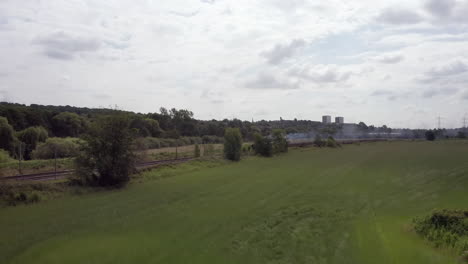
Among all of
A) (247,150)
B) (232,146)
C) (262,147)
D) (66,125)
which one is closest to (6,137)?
(66,125)

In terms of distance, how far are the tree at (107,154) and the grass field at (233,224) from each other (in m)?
1.47

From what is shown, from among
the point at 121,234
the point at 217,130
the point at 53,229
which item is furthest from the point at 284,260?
the point at 217,130

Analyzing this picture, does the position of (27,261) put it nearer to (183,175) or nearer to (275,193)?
(275,193)

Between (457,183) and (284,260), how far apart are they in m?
19.9

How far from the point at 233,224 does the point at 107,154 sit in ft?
40.1

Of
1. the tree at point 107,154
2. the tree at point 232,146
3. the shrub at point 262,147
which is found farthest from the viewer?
the shrub at point 262,147

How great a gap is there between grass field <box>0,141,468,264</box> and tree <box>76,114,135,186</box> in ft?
4.83

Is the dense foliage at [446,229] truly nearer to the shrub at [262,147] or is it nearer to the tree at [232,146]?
the tree at [232,146]

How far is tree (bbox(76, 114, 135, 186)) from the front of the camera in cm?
2222

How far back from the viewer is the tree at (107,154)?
72.9 ft

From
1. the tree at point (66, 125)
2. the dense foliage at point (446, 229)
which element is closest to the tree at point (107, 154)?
the dense foliage at point (446, 229)

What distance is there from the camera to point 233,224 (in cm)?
1377

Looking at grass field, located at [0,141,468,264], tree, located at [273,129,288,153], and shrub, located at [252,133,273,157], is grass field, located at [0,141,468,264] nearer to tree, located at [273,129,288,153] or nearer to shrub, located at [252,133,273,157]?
shrub, located at [252,133,273,157]

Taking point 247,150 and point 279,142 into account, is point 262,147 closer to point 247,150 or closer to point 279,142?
point 247,150
